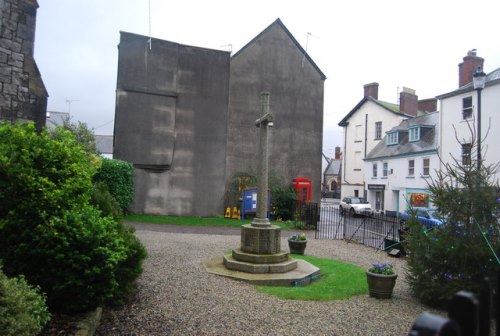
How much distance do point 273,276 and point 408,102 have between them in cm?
3423

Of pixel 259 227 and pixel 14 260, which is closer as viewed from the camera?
pixel 14 260

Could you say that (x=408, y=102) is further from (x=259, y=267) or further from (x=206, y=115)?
(x=259, y=267)

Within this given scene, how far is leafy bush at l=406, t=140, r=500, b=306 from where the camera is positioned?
21.5 feet

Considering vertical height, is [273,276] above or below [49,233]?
below

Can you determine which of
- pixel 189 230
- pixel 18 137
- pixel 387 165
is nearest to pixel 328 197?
pixel 387 165

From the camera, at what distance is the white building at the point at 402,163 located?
29203mm

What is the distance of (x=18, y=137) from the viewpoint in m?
5.29

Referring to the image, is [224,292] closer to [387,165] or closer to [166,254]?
[166,254]

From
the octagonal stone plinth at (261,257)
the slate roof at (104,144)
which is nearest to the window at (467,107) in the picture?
the octagonal stone plinth at (261,257)

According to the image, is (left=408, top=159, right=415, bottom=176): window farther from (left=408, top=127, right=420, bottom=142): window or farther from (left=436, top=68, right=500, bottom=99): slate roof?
(left=436, top=68, right=500, bottom=99): slate roof

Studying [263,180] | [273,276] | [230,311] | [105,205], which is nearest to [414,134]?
[263,180]

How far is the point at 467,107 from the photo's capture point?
25141mm

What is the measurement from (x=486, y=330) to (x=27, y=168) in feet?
17.1

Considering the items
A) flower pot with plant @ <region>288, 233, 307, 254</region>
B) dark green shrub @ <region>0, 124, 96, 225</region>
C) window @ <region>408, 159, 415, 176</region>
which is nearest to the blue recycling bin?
flower pot with plant @ <region>288, 233, 307, 254</region>
